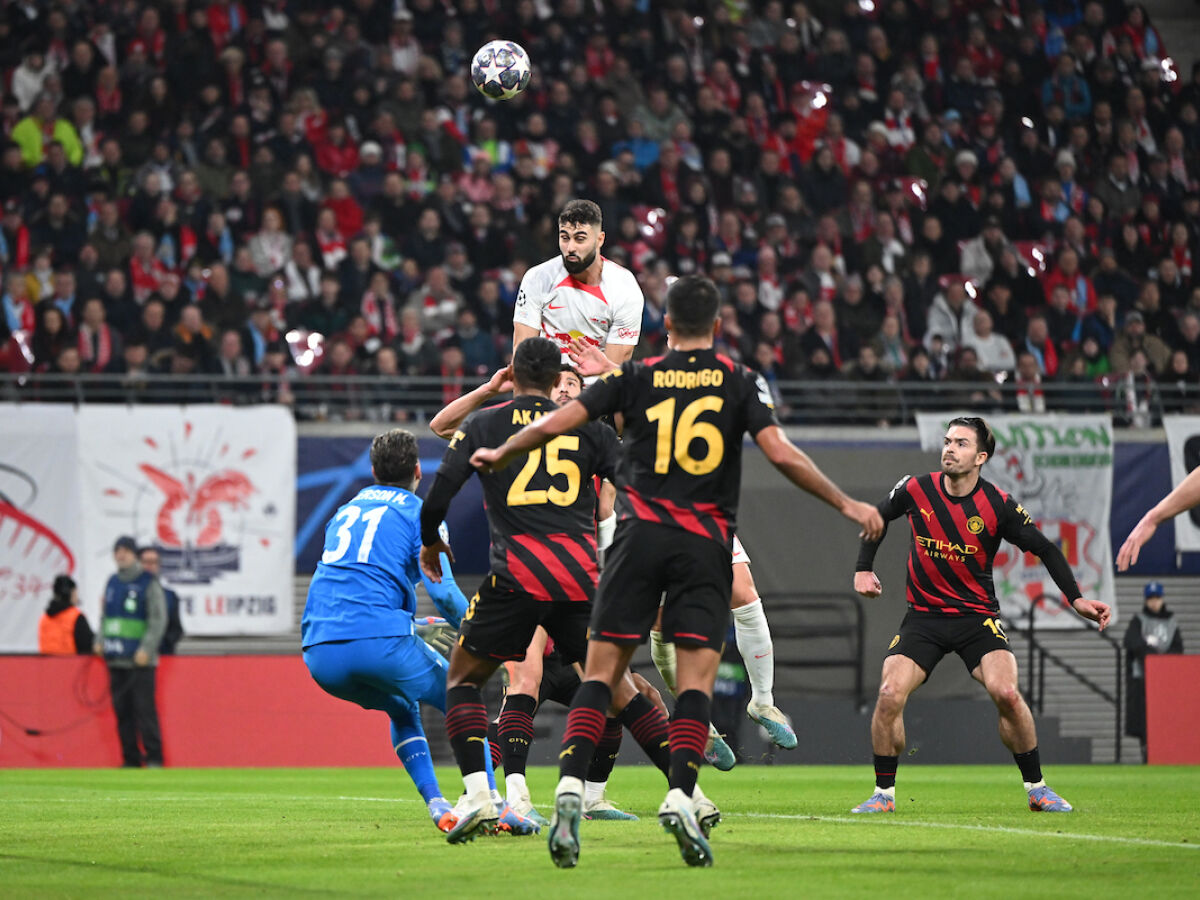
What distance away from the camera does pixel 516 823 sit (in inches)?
291

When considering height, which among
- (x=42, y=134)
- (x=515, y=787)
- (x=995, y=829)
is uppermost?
(x=42, y=134)

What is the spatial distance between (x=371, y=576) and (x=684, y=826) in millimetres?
2327

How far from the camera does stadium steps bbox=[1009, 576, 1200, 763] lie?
19.9m

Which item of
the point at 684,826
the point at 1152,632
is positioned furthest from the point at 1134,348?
the point at 684,826

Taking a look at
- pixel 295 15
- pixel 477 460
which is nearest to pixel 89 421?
pixel 295 15

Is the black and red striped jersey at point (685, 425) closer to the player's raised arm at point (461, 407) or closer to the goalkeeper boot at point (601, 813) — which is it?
the player's raised arm at point (461, 407)

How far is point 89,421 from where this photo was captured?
55.5ft

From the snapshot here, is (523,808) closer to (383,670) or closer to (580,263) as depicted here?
(383,670)

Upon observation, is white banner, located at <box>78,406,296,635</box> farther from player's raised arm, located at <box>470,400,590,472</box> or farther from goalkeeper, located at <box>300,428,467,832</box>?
player's raised arm, located at <box>470,400,590,472</box>

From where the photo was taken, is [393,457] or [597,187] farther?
[597,187]

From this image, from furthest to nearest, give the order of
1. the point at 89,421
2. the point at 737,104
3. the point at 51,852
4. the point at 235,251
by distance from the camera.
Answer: the point at 737,104, the point at 235,251, the point at 89,421, the point at 51,852

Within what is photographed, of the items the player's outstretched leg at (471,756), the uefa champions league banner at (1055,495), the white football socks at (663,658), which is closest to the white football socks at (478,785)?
the player's outstretched leg at (471,756)

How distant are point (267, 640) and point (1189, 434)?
1111cm

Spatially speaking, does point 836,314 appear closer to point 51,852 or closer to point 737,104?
point 737,104
